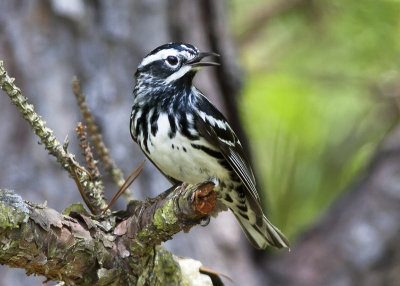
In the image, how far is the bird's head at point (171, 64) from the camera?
8.18 ft

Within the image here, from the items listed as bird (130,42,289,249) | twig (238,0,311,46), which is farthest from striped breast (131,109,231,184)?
twig (238,0,311,46)

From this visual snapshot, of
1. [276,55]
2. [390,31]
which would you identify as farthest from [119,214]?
[276,55]

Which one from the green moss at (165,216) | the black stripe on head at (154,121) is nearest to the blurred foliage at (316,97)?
the black stripe on head at (154,121)

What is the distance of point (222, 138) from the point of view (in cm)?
246

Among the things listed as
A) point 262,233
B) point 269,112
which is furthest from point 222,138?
point 269,112

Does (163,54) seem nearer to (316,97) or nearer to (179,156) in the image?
(179,156)

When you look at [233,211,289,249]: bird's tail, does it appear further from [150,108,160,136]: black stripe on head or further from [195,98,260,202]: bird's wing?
[150,108,160,136]: black stripe on head

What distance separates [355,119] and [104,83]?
1.81m

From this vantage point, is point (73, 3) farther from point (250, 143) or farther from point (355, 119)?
point (355, 119)

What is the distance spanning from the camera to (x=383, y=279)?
3471 mm

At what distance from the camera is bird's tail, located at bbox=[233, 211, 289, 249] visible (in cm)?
260

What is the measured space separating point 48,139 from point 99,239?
294mm

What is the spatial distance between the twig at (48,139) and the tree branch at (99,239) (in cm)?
6

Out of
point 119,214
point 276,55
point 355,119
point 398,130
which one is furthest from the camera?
point 276,55
